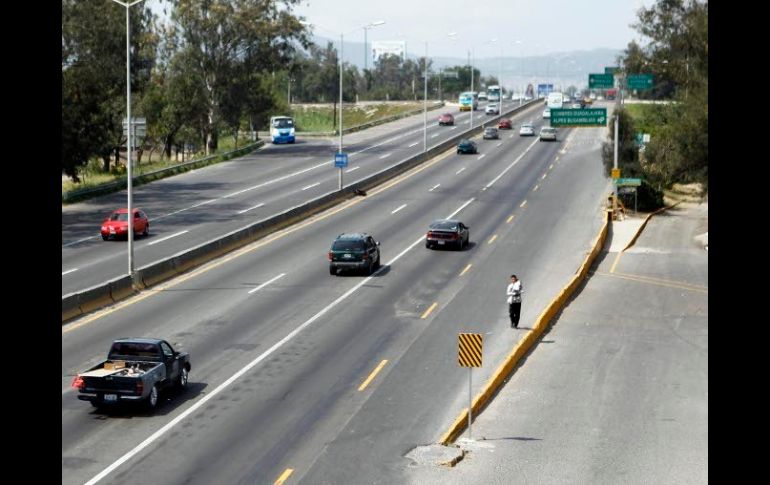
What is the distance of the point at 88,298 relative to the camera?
34344 mm

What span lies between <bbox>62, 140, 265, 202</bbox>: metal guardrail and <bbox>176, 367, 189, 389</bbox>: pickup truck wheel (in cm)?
3822

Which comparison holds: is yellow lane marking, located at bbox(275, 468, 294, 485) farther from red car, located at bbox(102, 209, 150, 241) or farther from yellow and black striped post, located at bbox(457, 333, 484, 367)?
red car, located at bbox(102, 209, 150, 241)

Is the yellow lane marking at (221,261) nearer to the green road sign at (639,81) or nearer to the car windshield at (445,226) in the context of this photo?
the car windshield at (445,226)

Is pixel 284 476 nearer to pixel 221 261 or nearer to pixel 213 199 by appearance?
pixel 221 261

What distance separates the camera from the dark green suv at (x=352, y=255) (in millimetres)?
41344

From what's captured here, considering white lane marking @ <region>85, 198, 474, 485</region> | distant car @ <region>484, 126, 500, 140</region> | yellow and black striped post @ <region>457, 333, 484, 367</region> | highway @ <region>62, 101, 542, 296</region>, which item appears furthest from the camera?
distant car @ <region>484, 126, 500, 140</region>

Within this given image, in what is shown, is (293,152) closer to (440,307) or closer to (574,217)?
(574,217)

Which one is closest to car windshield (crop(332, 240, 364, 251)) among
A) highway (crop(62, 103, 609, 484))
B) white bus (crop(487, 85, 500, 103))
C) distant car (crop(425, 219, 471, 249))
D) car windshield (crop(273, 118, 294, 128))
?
highway (crop(62, 103, 609, 484))

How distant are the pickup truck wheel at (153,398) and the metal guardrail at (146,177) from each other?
131 ft

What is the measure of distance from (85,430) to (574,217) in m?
39.0

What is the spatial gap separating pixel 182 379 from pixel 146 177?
48666 mm

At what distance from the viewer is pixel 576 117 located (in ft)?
200

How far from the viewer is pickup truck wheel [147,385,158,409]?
23656 millimetres

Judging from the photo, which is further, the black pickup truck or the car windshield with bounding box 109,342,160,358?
the car windshield with bounding box 109,342,160,358
